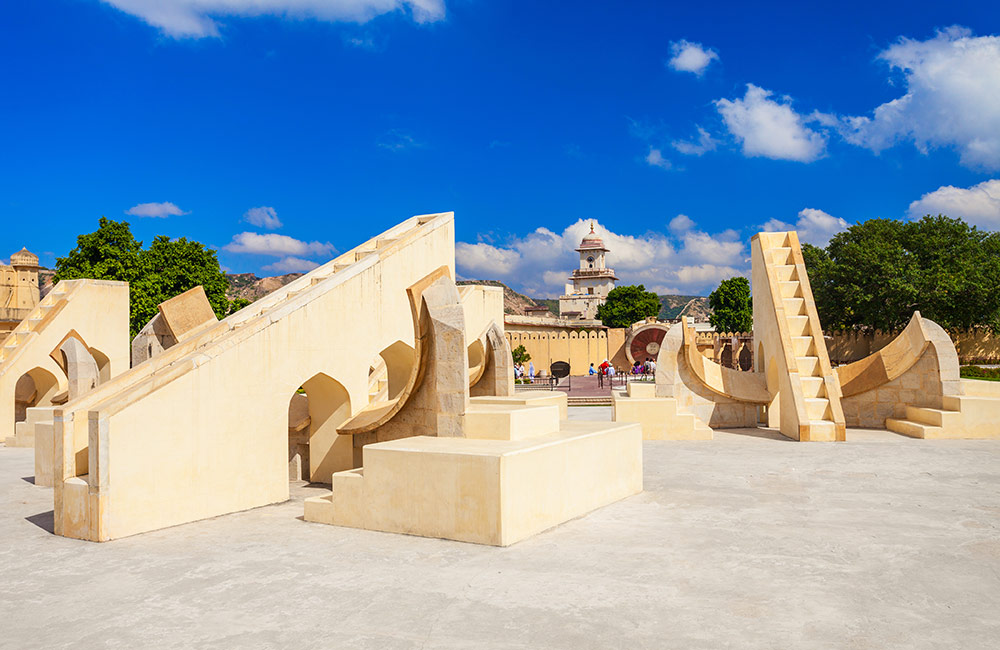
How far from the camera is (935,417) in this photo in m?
14.5

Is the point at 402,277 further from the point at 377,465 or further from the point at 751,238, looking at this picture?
the point at 751,238

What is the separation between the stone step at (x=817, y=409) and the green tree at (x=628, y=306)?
189ft

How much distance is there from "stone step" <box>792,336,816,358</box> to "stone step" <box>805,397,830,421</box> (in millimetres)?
1292

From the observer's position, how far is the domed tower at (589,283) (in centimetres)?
8246

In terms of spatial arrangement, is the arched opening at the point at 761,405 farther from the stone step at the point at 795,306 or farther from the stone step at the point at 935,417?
the stone step at the point at 935,417

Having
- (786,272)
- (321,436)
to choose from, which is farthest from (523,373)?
(321,436)

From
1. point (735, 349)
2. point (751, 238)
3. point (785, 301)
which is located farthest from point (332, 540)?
point (735, 349)

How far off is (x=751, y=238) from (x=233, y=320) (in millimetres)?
12868

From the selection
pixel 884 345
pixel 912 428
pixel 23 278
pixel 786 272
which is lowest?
pixel 912 428

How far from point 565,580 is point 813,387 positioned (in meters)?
10.9

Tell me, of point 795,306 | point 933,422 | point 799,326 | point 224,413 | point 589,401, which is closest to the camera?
point 224,413

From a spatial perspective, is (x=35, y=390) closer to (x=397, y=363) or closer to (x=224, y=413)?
(x=397, y=363)

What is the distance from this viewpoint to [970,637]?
15.1 ft

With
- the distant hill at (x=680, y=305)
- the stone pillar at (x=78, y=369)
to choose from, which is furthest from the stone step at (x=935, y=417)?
the distant hill at (x=680, y=305)
